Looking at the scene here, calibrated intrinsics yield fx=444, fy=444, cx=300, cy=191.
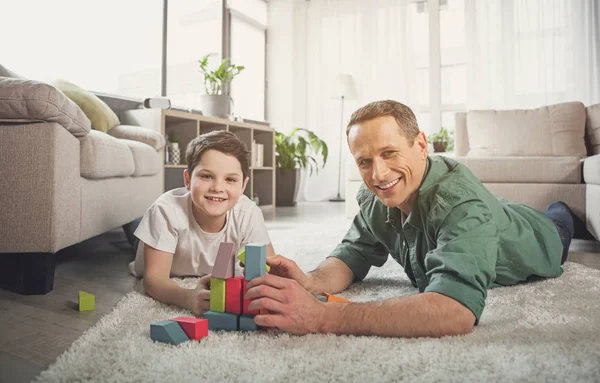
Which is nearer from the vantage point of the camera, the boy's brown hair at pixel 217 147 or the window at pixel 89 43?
the boy's brown hair at pixel 217 147

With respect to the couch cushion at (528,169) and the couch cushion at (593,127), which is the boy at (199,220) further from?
→ the couch cushion at (593,127)

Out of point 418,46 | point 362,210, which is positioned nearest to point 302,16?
point 418,46

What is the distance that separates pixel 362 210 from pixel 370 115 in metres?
0.40

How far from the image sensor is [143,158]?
2.33 meters

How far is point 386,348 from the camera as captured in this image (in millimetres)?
812

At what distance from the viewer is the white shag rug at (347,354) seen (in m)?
0.70

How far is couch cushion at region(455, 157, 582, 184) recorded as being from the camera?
2.75 m

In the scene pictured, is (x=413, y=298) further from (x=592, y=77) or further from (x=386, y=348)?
(x=592, y=77)

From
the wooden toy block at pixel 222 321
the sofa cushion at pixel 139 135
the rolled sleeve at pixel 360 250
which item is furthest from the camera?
the sofa cushion at pixel 139 135

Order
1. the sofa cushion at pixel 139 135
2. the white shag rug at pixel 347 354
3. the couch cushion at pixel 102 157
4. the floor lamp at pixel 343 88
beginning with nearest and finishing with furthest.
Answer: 1. the white shag rug at pixel 347 354
2. the couch cushion at pixel 102 157
3. the sofa cushion at pixel 139 135
4. the floor lamp at pixel 343 88

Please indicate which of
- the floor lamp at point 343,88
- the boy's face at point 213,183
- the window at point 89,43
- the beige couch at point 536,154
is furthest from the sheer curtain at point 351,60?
the boy's face at point 213,183

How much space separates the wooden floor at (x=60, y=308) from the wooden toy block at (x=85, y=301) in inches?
0.8

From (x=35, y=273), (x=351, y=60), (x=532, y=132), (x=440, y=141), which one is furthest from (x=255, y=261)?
(x=351, y=60)

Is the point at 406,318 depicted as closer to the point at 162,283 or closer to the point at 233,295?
the point at 233,295
